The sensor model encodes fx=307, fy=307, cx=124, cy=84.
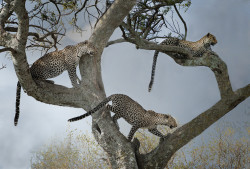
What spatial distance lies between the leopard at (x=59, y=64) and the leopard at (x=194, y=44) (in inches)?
46.1

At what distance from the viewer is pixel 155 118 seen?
482 cm

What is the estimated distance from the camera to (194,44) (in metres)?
5.18

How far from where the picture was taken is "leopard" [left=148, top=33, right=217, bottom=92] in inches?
198

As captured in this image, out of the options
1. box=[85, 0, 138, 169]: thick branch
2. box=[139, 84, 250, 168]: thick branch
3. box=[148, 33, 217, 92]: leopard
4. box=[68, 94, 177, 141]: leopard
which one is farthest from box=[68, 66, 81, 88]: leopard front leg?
box=[139, 84, 250, 168]: thick branch

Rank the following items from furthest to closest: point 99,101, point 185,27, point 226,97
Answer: point 185,27 < point 99,101 < point 226,97

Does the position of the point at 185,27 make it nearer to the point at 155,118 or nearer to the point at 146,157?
the point at 155,118

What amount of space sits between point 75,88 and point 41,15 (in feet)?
7.11

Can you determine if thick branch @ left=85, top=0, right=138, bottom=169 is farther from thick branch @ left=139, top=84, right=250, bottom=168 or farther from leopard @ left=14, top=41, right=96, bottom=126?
thick branch @ left=139, top=84, right=250, bottom=168

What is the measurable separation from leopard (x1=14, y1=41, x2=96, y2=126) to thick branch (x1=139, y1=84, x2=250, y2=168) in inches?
66.2

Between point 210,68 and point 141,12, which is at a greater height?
point 141,12

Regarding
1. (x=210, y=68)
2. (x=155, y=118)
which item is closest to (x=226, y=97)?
(x=210, y=68)

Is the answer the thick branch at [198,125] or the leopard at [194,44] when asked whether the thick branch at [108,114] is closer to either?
the thick branch at [198,125]

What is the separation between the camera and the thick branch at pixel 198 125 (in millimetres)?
4414

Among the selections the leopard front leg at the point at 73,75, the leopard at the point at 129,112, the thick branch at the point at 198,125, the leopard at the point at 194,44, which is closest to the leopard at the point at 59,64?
the leopard front leg at the point at 73,75
